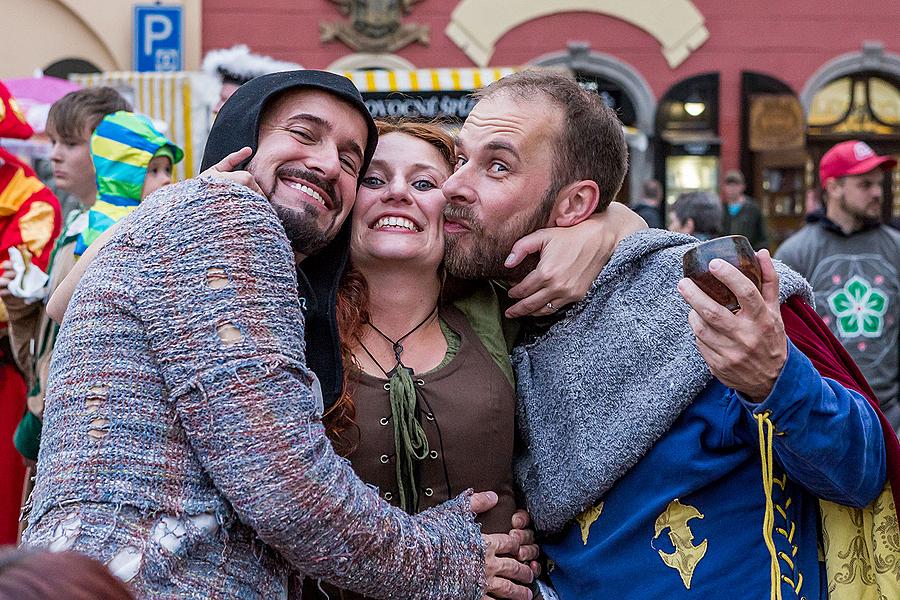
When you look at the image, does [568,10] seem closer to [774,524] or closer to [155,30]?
[155,30]

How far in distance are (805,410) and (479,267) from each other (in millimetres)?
853

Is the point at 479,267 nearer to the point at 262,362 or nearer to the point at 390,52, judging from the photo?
the point at 262,362

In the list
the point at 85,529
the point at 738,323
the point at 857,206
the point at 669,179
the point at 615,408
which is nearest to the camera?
the point at 85,529

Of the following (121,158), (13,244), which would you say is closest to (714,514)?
(121,158)

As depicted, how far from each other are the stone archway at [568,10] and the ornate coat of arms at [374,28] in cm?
51

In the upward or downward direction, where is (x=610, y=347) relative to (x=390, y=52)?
downward

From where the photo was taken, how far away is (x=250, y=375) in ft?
5.67

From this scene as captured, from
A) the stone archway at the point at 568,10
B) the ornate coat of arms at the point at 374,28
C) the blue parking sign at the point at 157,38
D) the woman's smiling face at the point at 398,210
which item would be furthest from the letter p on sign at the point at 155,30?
the woman's smiling face at the point at 398,210

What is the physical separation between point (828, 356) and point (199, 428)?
1.22 metres

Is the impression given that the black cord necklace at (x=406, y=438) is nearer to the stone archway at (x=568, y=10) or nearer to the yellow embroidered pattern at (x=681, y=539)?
the yellow embroidered pattern at (x=681, y=539)

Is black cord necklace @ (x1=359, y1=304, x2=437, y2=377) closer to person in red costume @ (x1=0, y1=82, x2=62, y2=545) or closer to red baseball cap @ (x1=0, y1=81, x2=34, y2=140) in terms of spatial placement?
person in red costume @ (x1=0, y1=82, x2=62, y2=545)

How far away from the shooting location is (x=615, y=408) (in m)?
2.33

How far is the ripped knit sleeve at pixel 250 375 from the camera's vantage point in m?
1.72

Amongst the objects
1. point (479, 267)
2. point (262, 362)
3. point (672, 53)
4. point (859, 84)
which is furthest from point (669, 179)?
point (262, 362)
